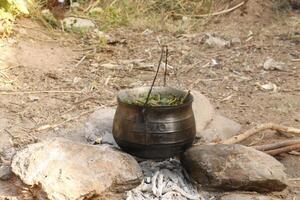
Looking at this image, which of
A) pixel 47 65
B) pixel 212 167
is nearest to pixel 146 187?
pixel 212 167

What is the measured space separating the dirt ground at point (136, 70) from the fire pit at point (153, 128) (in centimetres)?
69

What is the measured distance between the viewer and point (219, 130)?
3.67 metres

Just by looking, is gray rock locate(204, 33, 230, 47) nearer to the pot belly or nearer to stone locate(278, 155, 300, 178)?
stone locate(278, 155, 300, 178)

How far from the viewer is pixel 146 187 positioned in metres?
2.98

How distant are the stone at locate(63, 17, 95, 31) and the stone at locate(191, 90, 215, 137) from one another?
244cm

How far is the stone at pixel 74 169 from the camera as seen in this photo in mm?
2771

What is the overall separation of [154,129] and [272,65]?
7.88 ft

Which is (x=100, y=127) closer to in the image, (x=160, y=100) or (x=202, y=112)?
(x=160, y=100)

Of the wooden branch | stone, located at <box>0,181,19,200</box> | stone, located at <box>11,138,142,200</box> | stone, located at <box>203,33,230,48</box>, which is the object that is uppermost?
stone, located at <box>11,138,142,200</box>

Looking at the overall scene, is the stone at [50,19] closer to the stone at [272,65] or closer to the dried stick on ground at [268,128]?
the stone at [272,65]

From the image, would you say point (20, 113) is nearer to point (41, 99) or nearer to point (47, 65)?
point (41, 99)

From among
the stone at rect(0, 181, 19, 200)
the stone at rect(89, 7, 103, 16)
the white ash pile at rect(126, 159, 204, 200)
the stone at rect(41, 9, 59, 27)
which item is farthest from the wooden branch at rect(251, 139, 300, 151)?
the stone at rect(89, 7, 103, 16)

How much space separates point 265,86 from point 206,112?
964 mm

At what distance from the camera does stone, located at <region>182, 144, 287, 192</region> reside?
2930 mm
